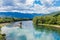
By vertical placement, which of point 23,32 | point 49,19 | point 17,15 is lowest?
point 23,32

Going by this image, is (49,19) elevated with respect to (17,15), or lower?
lower

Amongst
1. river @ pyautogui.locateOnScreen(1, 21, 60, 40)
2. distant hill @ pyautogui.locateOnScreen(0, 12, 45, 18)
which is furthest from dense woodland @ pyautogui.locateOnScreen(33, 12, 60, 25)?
river @ pyautogui.locateOnScreen(1, 21, 60, 40)

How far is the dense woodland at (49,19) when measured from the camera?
5305 mm

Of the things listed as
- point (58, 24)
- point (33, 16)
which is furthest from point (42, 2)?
point (58, 24)

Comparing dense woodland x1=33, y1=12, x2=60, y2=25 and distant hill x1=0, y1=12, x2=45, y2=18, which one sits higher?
distant hill x1=0, y1=12, x2=45, y2=18

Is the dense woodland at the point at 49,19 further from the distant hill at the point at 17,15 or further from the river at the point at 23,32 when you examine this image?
the river at the point at 23,32

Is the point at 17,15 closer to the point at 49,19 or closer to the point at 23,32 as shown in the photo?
the point at 23,32

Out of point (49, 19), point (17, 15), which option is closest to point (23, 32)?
point (17, 15)

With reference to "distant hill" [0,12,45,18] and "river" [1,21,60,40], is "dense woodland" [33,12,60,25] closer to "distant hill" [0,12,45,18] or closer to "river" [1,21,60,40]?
"distant hill" [0,12,45,18]

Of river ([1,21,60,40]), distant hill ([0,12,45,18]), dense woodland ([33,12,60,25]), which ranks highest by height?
distant hill ([0,12,45,18])

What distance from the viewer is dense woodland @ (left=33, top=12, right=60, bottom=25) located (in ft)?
17.4

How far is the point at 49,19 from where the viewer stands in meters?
5.18

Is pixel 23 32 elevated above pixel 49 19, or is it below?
below

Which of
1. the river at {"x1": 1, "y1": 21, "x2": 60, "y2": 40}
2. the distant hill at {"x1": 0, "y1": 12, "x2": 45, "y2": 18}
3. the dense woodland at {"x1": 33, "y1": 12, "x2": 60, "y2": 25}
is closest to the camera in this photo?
the river at {"x1": 1, "y1": 21, "x2": 60, "y2": 40}
